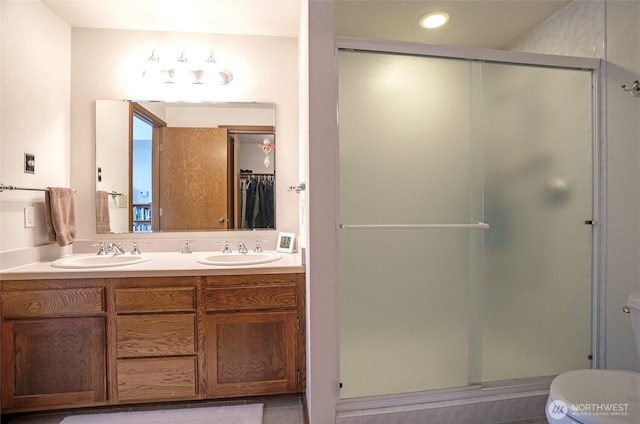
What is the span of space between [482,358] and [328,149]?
Answer: 139 cm

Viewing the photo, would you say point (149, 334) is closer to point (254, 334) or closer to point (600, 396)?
point (254, 334)

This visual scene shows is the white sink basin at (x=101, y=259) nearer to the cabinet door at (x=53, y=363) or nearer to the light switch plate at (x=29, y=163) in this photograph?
the cabinet door at (x=53, y=363)

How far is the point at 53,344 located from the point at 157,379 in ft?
1.86

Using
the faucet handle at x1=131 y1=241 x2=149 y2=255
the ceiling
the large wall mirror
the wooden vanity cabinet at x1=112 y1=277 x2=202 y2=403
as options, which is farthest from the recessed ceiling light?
the faucet handle at x1=131 y1=241 x2=149 y2=255

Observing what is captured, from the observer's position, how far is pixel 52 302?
1544 millimetres

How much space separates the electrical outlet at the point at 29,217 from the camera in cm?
172

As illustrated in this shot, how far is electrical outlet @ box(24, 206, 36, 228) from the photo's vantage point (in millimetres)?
1725

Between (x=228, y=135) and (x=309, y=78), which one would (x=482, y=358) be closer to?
(x=309, y=78)

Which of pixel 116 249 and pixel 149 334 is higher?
pixel 116 249

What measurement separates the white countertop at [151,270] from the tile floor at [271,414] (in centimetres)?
76

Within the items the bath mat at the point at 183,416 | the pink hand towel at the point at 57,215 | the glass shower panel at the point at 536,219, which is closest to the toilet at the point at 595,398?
the glass shower panel at the point at 536,219

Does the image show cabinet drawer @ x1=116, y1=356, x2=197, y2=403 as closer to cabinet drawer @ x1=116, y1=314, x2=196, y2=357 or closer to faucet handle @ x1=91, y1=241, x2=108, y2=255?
cabinet drawer @ x1=116, y1=314, x2=196, y2=357

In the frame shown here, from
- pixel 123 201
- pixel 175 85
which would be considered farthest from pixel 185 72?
pixel 123 201
